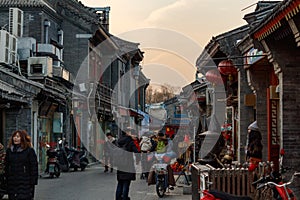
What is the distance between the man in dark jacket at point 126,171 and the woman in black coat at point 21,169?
2391mm

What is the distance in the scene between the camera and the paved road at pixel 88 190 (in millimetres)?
14792

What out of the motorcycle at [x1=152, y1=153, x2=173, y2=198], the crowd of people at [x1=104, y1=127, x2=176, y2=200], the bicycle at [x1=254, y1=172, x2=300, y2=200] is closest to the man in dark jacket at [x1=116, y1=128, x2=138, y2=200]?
the crowd of people at [x1=104, y1=127, x2=176, y2=200]

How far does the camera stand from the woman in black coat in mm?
9891

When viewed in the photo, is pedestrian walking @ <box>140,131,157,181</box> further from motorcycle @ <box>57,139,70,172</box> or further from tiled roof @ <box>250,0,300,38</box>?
tiled roof @ <box>250,0,300,38</box>

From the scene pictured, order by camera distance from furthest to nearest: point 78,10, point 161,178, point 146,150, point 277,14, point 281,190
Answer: point 78,10
point 146,150
point 161,178
point 277,14
point 281,190

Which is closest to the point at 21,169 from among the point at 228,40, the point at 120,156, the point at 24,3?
the point at 120,156

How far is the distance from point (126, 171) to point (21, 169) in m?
2.61

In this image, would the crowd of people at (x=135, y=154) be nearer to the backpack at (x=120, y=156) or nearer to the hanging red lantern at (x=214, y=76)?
the backpack at (x=120, y=156)

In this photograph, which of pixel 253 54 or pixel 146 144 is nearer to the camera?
pixel 253 54

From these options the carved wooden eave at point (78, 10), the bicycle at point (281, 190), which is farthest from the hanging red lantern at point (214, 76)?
the carved wooden eave at point (78, 10)

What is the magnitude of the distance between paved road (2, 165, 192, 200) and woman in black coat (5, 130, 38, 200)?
4.38 metres

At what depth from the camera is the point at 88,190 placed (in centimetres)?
1634

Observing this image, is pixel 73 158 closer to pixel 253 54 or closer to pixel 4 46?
pixel 4 46

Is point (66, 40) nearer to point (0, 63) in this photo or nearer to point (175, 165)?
point (0, 63)
